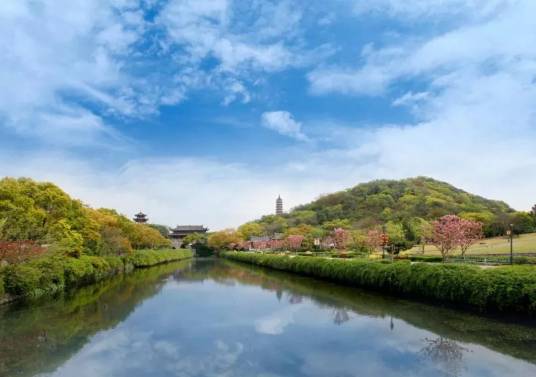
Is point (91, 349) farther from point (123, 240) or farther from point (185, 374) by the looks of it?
point (123, 240)

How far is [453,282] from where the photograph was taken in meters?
15.2

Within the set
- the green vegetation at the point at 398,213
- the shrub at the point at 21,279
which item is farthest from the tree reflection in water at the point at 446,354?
the green vegetation at the point at 398,213

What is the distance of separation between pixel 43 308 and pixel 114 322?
4.60 metres

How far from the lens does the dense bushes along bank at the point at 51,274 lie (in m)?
17.1

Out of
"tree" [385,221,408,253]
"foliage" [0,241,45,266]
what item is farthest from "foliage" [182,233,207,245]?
"foliage" [0,241,45,266]

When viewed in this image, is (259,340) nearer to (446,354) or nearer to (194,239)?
(446,354)

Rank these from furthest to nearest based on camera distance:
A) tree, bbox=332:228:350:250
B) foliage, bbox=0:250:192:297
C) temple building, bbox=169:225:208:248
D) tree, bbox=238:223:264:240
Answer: temple building, bbox=169:225:208:248 → tree, bbox=238:223:264:240 → tree, bbox=332:228:350:250 → foliage, bbox=0:250:192:297

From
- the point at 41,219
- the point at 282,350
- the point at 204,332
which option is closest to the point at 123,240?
the point at 41,219

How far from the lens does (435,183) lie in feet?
314

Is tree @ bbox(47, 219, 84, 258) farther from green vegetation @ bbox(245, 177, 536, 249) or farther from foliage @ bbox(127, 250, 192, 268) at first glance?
green vegetation @ bbox(245, 177, 536, 249)

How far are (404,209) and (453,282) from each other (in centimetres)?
5279

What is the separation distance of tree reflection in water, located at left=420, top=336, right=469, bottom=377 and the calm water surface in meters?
0.02

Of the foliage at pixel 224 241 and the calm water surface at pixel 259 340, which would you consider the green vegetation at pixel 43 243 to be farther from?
the foliage at pixel 224 241

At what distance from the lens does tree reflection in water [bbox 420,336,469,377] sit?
8062mm
